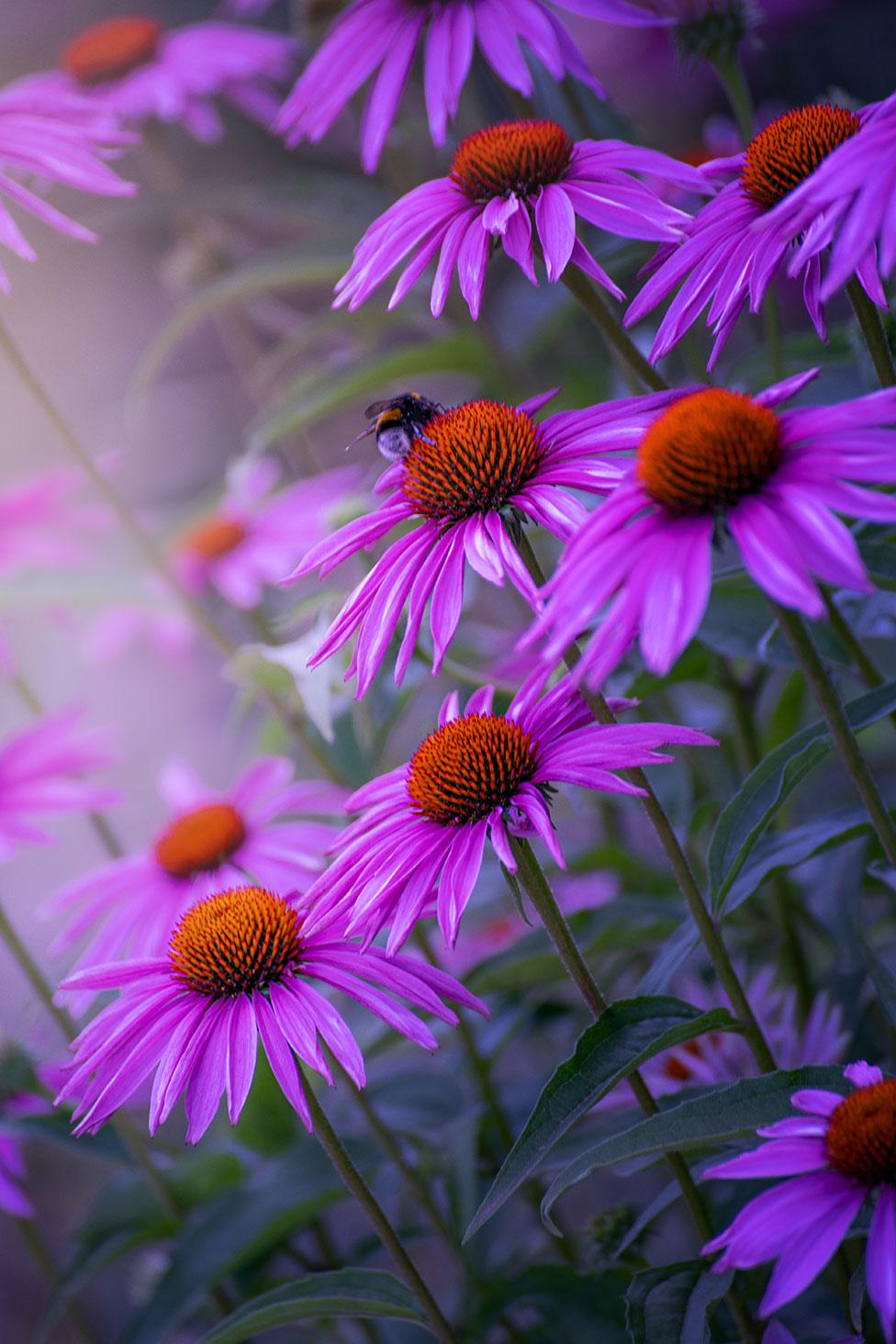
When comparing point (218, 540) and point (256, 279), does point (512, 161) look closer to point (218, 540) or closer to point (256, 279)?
point (256, 279)

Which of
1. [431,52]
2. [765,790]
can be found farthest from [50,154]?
[765,790]

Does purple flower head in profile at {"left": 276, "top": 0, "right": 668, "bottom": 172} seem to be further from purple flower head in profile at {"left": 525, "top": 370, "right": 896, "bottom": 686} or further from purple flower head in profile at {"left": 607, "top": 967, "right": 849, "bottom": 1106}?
purple flower head in profile at {"left": 607, "top": 967, "right": 849, "bottom": 1106}

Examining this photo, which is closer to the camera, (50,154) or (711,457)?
A: (711,457)

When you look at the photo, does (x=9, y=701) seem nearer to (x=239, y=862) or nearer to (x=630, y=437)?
(x=239, y=862)

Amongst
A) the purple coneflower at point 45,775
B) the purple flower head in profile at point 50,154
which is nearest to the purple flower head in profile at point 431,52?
the purple flower head in profile at point 50,154

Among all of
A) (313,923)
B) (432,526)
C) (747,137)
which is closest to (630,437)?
(432,526)

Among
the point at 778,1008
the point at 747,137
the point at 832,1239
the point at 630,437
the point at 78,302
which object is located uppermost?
the point at 78,302
